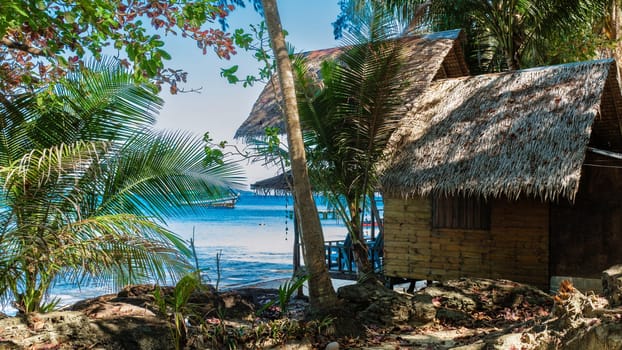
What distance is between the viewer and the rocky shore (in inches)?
161

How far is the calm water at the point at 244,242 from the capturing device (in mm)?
24906

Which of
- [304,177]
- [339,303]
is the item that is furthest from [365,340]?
[304,177]

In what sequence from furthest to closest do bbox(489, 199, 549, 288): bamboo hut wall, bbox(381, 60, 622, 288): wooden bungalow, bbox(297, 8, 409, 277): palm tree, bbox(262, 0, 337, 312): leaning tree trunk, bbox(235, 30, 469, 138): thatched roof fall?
bbox(235, 30, 469, 138): thatched roof, bbox(489, 199, 549, 288): bamboo hut wall, bbox(297, 8, 409, 277): palm tree, bbox(381, 60, 622, 288): wooden bungalow, bbox(262, 0, 337, 312): leaning tree trunk

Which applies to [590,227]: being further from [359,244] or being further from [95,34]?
[95,34]

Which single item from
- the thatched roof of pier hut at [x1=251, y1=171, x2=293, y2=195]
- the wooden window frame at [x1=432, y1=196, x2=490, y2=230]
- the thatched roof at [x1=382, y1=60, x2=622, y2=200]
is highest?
the thatched roof at [x1=382, y1=60, x2=622, y2=200]

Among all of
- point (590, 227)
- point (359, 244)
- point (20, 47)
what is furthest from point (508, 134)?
point (20, 47)

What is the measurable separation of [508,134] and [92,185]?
18.2 feet

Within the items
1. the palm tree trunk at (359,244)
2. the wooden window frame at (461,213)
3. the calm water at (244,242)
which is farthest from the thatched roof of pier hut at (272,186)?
the calm water at (244,242)

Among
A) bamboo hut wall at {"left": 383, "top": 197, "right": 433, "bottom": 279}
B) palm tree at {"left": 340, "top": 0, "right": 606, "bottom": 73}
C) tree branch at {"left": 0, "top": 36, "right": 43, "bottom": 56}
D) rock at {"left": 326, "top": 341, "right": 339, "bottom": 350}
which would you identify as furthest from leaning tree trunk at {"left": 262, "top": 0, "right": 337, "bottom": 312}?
palm tree at {"left": 340, "top": 0, "right": 606, "bottom": 73}

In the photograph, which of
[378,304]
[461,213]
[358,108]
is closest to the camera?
[378,304]

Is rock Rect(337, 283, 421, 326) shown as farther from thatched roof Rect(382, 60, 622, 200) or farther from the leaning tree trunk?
thatched roof Rect(382, 60, 622, 200)

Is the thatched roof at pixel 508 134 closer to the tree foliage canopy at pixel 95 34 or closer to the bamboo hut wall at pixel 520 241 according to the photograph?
the bamboo hut wall at pixel 520 241

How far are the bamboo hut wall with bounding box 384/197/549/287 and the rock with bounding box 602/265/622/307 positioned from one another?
12.7 ft

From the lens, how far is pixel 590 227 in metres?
8.41
